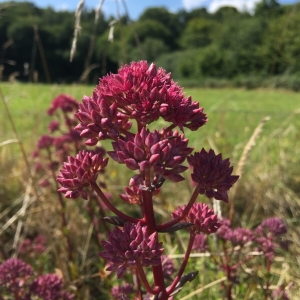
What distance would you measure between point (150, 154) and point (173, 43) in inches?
2372

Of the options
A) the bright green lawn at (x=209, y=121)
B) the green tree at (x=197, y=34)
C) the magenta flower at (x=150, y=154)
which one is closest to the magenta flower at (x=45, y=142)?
the bright green lawn at (x=209, y=121)

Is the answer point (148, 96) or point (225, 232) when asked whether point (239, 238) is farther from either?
point (148, 96)

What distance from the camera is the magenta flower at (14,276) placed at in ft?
5.63

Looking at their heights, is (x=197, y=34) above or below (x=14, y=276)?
below

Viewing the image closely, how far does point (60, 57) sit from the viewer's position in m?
33.3

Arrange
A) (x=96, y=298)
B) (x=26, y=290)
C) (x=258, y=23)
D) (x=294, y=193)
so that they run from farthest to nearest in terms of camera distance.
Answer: (x=258, y=23) < (x=294, y=193) < (x=96, y=298) < (x=26, y=290)

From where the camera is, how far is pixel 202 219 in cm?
120

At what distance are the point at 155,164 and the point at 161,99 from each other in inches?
6.6

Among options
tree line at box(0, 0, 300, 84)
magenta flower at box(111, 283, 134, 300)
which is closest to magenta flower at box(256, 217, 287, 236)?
magenta flower at box(111, 283, 134, 300)

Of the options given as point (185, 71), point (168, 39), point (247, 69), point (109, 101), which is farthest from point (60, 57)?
point (109, 101)

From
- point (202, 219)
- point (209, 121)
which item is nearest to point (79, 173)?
point (202, 219)

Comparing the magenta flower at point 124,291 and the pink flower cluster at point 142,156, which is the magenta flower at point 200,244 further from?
the pink flower cluster at point 142,156

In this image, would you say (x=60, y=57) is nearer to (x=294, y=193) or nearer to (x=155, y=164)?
(x=294, y=193)

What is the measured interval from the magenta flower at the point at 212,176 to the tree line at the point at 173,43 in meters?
8.43
